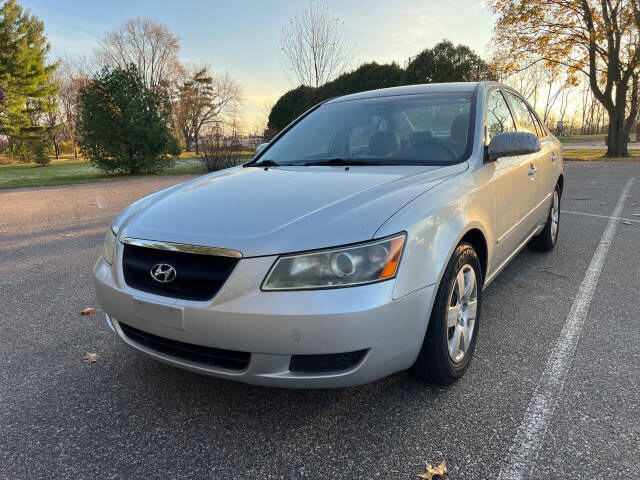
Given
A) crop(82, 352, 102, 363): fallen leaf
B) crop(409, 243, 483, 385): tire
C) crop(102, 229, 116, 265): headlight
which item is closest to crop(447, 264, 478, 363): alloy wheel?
crop(409, 243, 483, 385): tire

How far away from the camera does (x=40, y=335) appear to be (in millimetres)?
3127

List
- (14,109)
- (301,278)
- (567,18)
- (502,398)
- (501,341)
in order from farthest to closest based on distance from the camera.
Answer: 1. (14,109)
2. (567,18)
3. (501,341)
4. (502,398)
5. (301,278)

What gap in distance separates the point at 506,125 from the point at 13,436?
363 cm

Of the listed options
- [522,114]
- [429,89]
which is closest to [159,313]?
[429,89]

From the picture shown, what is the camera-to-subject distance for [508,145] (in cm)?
273

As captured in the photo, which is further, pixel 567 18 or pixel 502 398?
pixel 567 18

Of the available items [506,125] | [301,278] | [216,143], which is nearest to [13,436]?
[301,278]

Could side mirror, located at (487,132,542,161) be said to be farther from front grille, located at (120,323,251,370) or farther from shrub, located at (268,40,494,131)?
shrub, located at (268,40,494,131)

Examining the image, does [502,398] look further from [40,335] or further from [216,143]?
[216,143]

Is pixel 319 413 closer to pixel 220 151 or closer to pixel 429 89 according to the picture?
pixel 429 89

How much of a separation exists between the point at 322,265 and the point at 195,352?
702 mm

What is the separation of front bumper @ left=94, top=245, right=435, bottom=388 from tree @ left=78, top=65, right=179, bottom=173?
17069mm

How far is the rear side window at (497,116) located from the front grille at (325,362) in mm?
1888

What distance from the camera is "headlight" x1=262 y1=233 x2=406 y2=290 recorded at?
68.6 inches
